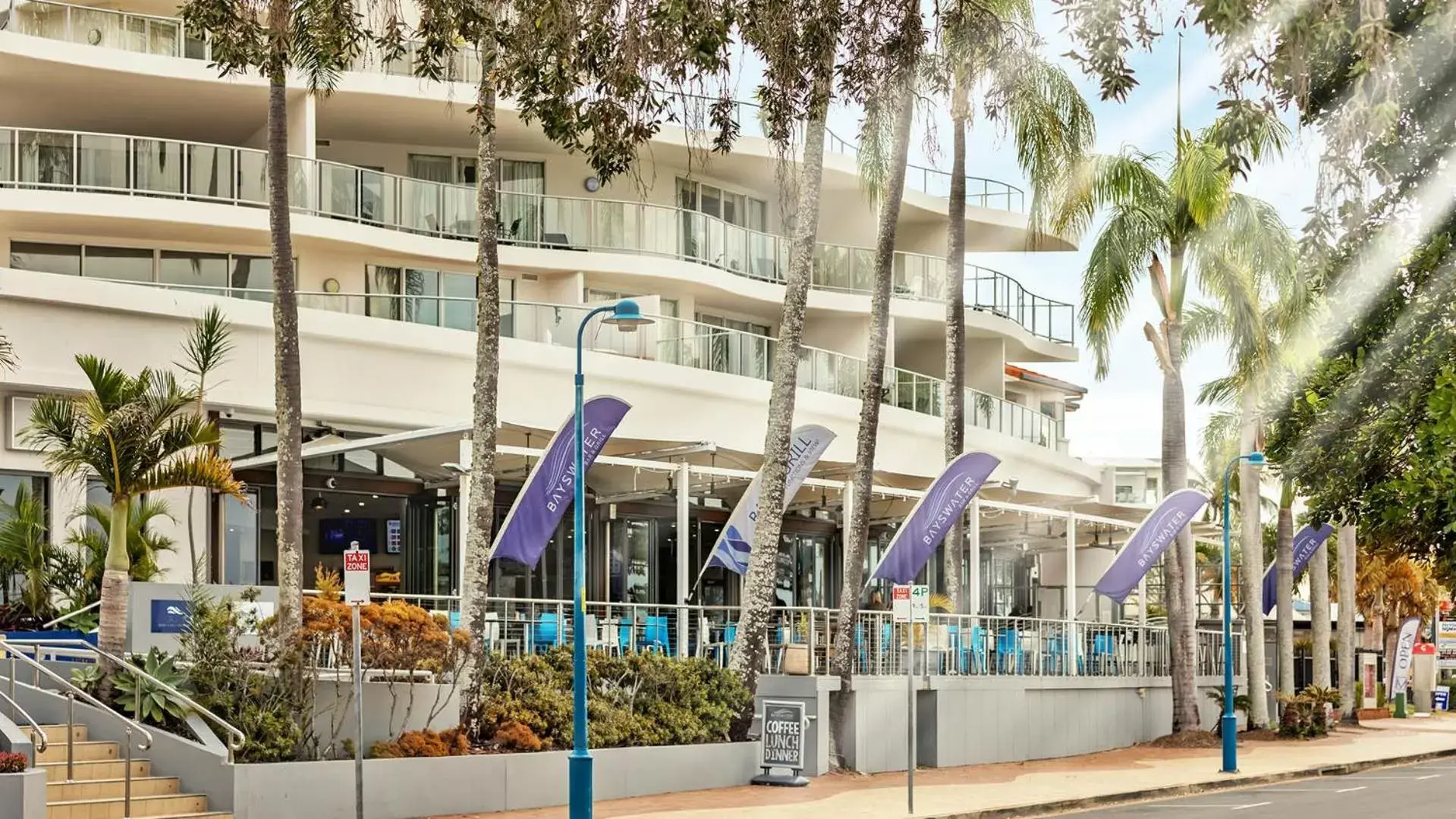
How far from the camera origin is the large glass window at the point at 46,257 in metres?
32.6

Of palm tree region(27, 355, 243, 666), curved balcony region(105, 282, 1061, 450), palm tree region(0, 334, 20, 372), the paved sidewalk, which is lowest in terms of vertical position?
the paved sidewalk

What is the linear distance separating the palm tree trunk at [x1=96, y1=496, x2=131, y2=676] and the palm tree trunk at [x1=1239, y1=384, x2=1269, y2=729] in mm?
28370

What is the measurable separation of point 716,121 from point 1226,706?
869 inches

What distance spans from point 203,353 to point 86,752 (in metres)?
7.91

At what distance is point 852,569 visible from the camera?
1176 inches

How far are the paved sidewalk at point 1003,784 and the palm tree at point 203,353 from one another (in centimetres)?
765

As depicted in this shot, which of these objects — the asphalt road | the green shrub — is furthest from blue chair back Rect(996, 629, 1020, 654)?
the green shrub

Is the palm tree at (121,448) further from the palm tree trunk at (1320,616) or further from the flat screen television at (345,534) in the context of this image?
the palm tree trunk at (1320,616)

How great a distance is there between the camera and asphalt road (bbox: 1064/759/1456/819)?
23875mm

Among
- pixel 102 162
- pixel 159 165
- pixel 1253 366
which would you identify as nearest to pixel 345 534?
pixel 159 165

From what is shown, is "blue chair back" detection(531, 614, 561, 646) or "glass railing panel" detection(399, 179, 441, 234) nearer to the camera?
"blue chair back" detection(531, 614, 561, 646)

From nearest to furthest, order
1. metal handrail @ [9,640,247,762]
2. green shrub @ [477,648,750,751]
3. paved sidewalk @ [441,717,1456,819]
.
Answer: metal handrail @ [9,640,247,762] → paved sidewalk @ [441,717,1456,819] → green shrub @ [477,648,750,751]

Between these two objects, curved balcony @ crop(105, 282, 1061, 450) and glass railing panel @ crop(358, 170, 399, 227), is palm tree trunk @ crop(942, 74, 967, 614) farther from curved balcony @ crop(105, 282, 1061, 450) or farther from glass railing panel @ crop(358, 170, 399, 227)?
glass railing panel @ crop(358, 170, 399, 227)

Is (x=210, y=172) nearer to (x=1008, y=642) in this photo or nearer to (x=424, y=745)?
(x=424, y=745)
